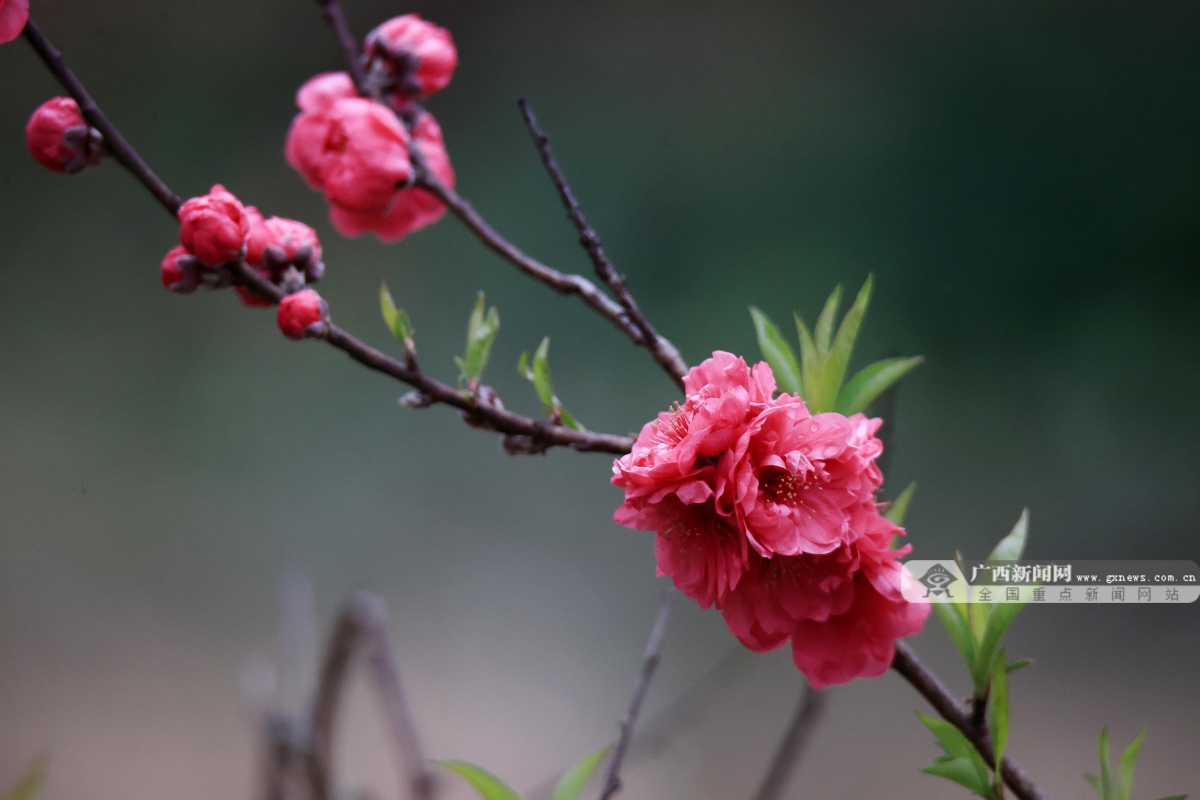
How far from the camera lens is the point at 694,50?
1.23 meters

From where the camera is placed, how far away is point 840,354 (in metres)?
0.41

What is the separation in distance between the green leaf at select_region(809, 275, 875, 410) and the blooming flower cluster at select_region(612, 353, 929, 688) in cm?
8

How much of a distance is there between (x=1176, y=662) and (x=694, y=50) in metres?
1.03

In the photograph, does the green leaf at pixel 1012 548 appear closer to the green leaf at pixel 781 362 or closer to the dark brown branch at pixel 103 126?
the green leaf at pixel 781 362

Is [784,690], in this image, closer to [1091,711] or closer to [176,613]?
[1091,711]

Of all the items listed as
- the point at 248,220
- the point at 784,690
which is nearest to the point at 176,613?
the point at 784,690

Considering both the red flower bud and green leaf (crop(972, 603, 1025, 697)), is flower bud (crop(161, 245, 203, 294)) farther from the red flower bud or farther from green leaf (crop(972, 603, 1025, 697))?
green leaf (crop(972, 603, 1025, 697))

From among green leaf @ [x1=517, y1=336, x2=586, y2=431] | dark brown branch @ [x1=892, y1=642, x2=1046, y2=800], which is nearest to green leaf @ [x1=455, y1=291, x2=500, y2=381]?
green leaf @ [x1=517, y1=336, x2=586, y2=431]

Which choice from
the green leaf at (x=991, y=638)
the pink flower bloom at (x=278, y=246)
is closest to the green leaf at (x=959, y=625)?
the green leaf at (x=991, y=638)

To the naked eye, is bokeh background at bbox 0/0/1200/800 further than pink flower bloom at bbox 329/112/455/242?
Yes

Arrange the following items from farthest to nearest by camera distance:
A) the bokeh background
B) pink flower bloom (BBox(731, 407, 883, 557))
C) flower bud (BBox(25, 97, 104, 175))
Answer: the bokeh background < flower bud (BBox(25, 97, 104, 175)) < pink flower bloom (BBox(731, 407, 883, 557))

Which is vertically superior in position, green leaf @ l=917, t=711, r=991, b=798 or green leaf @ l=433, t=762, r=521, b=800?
green leaf @ l=917, t=711, r=991, b=798

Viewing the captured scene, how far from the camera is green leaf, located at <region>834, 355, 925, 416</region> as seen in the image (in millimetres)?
404

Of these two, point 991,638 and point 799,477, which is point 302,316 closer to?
point 799,477
